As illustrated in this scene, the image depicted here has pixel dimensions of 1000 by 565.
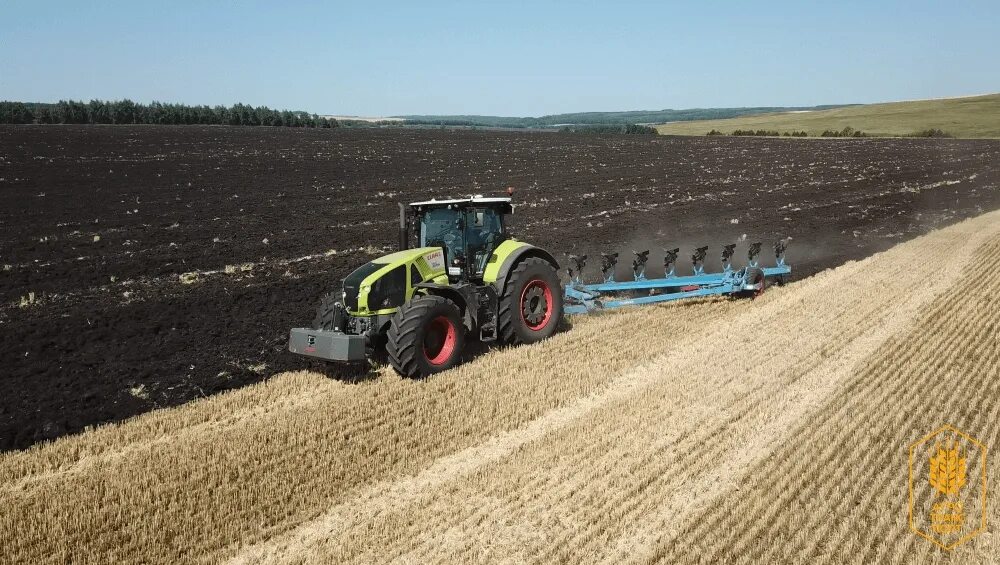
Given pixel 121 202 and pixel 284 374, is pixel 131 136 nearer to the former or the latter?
pixel 121 202

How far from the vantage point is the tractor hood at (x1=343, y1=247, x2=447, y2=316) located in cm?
843

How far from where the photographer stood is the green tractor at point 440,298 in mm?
8188

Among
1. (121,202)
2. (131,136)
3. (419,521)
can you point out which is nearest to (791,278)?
(419,521)

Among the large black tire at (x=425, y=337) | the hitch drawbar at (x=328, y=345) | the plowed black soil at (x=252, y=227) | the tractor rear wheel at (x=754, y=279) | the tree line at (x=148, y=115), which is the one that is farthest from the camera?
the tree line at (x=148, y=115)

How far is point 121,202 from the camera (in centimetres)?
2377

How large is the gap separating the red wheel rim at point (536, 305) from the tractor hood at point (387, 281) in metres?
1.41

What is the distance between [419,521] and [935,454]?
15.8 ft

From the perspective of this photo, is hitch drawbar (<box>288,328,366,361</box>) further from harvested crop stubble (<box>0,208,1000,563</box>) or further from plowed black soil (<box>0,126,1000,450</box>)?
plowed black soil (<box>0,126,1000,450</box>)

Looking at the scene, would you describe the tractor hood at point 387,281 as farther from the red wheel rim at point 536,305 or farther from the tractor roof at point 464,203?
the red wheel rim at point 536,305

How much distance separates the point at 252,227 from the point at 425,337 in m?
13.1

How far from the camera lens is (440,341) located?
8727 mm

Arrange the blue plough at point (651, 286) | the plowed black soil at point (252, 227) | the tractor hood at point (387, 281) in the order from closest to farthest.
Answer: the tractor hood at point (387, 281) < the plowed black soil at point (252, 227) < the blue plough at point (651, 286)

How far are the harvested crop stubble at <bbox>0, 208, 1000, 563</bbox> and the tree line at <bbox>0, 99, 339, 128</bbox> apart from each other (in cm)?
9108

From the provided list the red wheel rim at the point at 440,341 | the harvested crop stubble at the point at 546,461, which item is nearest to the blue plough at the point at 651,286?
the harvested crop stubble at the point at 546,461
